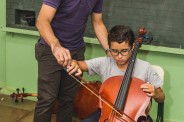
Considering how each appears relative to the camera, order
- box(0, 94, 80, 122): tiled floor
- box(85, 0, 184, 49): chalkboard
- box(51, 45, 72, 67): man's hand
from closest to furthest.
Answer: box(51, 45, 72, 67): man's hand → box(85, 0, 184, 49): chalkboard → box(0, 94, 80, 122): tiled floor

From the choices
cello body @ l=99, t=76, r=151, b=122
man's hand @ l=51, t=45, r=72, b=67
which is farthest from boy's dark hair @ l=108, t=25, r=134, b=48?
man's hand @ l=51, t=45, r=72, b=67

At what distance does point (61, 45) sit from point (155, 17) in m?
0.84

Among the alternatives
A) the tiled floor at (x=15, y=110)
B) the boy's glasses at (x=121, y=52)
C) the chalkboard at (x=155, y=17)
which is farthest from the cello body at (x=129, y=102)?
the tiled floor at (x=15, y=110)

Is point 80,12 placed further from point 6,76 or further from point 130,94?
point 6,76

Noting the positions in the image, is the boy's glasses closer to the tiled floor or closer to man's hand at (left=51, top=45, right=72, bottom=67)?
man's hand at (left=51, top=45, right=72, bottom=67)

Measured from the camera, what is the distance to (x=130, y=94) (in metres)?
1.59

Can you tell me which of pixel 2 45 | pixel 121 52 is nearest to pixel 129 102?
pixel 121 52

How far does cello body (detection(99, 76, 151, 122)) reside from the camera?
150cm

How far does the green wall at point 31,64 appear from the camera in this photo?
241 cm

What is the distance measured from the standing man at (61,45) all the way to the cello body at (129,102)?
30 centimetres

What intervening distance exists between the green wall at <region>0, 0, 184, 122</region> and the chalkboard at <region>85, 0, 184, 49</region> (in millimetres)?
97

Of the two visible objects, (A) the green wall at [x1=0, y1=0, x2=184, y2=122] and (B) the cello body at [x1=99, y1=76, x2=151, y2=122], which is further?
(A) the green wall at [x1=0, y1=0, x2=184, y2=122]

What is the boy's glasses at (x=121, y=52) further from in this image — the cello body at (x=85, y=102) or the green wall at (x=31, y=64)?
the cello body at (x=85, y=102)

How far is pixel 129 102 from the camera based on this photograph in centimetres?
157
